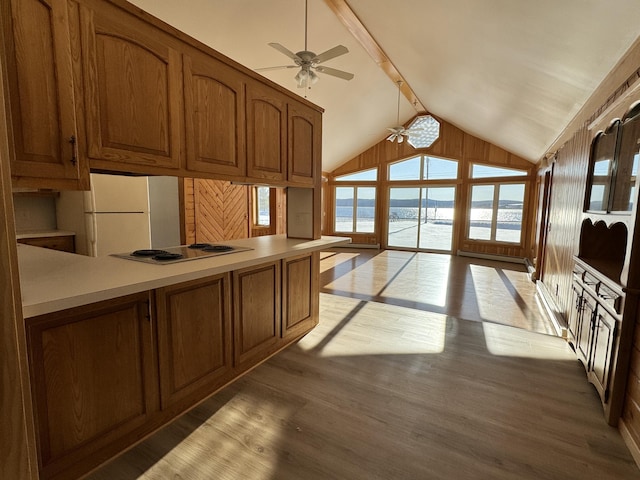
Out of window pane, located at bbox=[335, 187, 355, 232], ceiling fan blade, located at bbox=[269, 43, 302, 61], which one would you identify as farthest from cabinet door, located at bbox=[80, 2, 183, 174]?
window pane, located at bbox=[335, 187, 355, 232]

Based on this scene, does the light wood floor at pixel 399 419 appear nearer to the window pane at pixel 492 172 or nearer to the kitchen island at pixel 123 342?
the kitchen island at pixel 123 342

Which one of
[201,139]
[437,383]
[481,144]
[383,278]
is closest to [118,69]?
[201,139]

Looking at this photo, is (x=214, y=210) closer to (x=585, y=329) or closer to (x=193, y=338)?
(x=193, y=338)

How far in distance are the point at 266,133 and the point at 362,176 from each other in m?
7.70

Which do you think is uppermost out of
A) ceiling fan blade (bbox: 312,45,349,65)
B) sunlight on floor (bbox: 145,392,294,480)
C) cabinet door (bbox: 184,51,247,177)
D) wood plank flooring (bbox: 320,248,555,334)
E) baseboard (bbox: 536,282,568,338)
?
ceiling fan blade (bbox: 312,45,349,65)

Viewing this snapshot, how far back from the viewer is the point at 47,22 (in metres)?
1.21

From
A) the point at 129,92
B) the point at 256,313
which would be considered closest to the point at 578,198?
the point at 256,313

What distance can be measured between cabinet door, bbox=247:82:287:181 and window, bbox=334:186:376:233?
7429 millimetres

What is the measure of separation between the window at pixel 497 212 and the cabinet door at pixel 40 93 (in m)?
8.60

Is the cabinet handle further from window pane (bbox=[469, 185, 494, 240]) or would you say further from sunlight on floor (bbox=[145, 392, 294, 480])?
window pane (bbox=[469, 185, 494, 240])

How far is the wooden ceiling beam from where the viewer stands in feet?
13.2

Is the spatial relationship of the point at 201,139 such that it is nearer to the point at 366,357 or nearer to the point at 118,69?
the point at 118,69

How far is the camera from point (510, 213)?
306 inches

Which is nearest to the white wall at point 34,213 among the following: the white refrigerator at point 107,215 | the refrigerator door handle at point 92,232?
the white refrigerator at point 107,215
